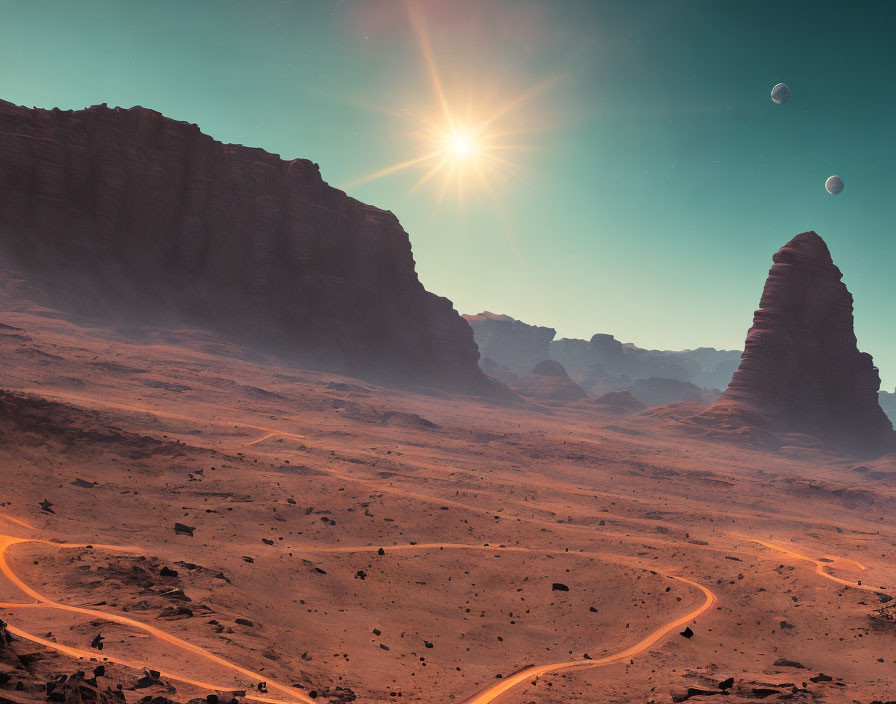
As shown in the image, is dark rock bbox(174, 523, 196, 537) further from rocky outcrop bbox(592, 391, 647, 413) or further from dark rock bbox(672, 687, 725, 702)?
rocky outcrop bbox(592, 391, 647, 413)

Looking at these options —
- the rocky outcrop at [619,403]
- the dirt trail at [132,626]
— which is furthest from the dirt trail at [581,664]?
the rocky outcrop at [619,403]

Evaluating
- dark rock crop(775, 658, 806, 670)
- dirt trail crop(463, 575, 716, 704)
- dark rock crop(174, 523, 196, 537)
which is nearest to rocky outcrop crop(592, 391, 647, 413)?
dirt trail crop(463, 575, 716, 704)

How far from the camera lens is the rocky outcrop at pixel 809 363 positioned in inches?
3317

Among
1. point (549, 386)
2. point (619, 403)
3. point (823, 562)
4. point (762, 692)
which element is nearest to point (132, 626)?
point (762, 692)

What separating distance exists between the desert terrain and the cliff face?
103 feet

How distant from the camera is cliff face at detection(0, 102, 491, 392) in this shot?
66.4 metres

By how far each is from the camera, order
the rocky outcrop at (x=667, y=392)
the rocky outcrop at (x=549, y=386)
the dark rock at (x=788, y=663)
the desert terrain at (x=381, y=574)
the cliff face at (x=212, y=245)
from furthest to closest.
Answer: the rocky outcrop at (x=667, y=392) < the rocky outcrop at (x=549, y=386) < the cliff face at (x=212, y=245) < the dark rock at (x=788, y=663) < the desert terrain at (x=381, y=574)

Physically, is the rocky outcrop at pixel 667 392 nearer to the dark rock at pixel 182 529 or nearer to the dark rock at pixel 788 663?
the dark rock at pixel 788 663

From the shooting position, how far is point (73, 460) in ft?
69.8

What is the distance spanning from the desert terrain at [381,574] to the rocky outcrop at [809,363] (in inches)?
1900

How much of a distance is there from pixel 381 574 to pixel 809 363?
297 ft

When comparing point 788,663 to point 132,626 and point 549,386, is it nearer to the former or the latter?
point 132,626

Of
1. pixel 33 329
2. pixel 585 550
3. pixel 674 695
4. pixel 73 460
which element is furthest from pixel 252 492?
pixel 33 329

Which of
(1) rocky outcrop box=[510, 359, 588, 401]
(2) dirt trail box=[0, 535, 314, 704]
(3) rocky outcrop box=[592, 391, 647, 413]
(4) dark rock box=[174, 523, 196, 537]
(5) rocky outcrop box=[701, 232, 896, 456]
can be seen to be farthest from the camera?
(1) rocky outcrop box=[510, 359, 588, 401]
